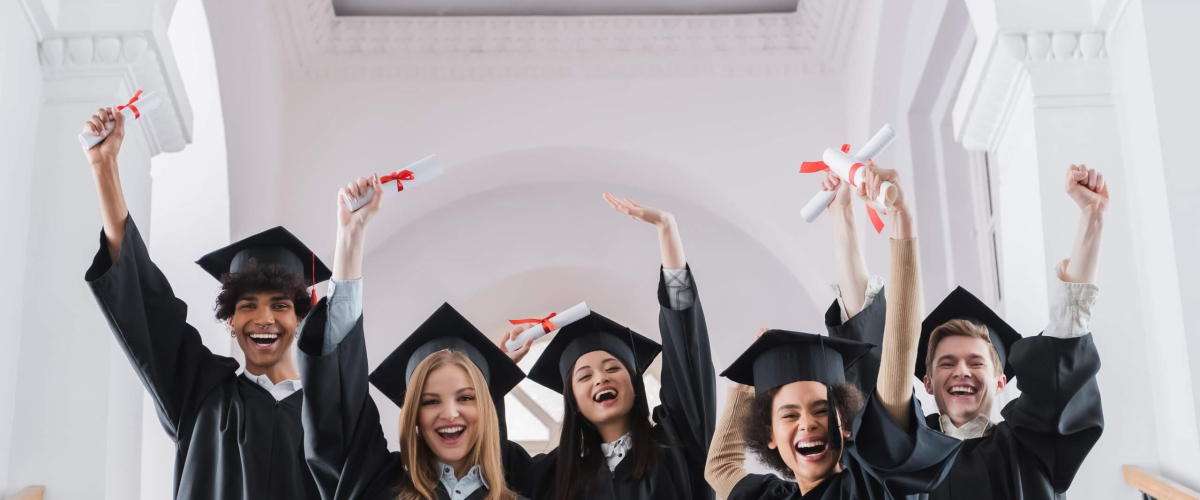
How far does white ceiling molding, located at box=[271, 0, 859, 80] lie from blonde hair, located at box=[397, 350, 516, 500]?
3817 mm

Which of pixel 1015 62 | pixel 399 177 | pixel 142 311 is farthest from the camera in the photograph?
pixel 1015 62

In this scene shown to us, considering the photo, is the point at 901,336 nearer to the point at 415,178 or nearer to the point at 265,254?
the point at 415,178

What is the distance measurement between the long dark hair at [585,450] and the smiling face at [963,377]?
0.78 metres

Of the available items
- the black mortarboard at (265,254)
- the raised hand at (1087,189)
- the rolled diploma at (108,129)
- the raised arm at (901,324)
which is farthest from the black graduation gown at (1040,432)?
the rolled diploma at (108,129)

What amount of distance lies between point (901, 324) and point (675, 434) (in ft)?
3.29

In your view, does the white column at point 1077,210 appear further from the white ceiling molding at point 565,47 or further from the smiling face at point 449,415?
the white ceiling molding at point 565,47

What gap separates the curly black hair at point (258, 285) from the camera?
3439 millimetres

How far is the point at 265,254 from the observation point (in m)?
3.60

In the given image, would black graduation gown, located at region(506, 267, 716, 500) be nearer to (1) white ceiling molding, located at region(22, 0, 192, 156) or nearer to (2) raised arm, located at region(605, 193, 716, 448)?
(2) raised arm, located at region(605, 193, 716, 448)

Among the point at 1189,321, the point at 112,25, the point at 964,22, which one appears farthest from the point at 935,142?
the point at 112,25

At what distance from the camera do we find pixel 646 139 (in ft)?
22.2

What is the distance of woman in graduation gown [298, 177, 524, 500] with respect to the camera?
304 centimetres

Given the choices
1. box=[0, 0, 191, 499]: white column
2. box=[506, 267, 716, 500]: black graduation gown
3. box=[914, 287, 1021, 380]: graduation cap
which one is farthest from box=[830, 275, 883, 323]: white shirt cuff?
box=[0, 0, 191, 499]: white column

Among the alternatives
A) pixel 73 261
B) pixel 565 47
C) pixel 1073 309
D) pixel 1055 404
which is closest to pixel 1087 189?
pixel 1073 309
